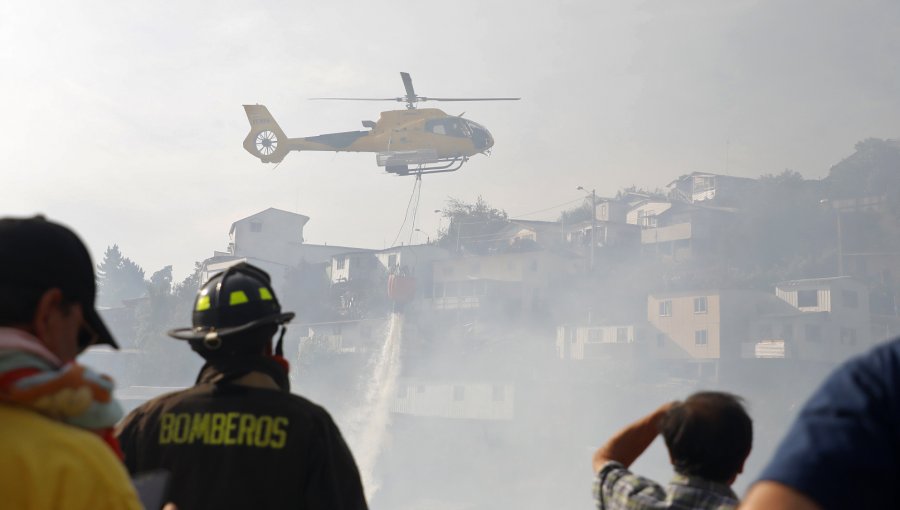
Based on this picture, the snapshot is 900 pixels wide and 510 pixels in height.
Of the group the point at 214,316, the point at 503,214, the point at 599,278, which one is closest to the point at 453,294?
the point at 599,278

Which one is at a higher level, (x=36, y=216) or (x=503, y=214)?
(x=503, y=214)

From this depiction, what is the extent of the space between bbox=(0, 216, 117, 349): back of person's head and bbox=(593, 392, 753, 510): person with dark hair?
1.90 metres

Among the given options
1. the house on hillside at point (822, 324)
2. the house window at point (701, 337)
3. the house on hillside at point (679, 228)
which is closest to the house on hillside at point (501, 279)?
the house on hillside at point (679, 228)

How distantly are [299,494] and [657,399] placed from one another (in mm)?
55475

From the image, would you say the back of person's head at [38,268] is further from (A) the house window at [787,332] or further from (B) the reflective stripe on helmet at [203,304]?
(A) the house window at [787,332]

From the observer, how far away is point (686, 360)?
5831 centimetres

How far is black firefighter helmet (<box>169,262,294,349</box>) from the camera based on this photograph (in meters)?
3.40

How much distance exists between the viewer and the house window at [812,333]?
5516 cm

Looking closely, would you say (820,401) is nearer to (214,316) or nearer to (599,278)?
(214,316)

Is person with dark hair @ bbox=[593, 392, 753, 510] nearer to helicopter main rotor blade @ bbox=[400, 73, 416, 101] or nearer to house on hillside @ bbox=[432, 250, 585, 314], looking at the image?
helicopter main rotor blade @ bbox=[400, 73, 416, 101]

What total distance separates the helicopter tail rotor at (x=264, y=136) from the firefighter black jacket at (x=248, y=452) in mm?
50126

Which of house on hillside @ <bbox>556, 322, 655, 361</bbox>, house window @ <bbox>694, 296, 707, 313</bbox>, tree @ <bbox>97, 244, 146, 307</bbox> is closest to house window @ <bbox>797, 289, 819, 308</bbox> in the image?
house window @ <bbox>694, 296, 707, 313</bbox>

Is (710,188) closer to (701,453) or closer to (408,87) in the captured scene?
(408,87)

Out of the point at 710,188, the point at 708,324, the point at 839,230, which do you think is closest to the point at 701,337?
the point at 708,324
